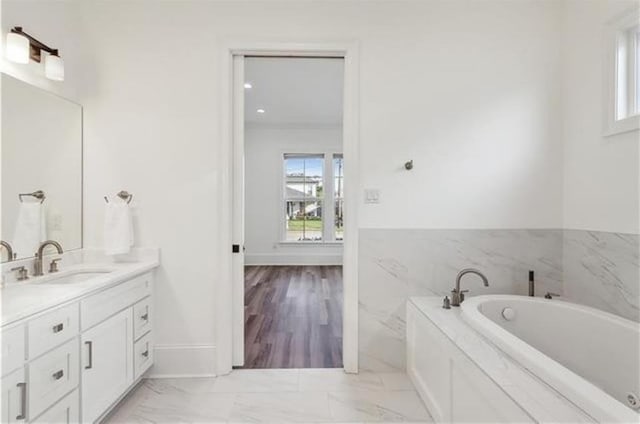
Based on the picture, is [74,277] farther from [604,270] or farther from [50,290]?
[604,270]

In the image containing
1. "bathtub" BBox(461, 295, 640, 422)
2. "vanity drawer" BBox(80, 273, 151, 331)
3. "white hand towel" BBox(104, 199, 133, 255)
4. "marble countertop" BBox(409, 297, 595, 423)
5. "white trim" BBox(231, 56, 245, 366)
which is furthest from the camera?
"white trim" BBox(231, 56, 245, 366)

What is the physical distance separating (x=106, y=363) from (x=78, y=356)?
0.79ft

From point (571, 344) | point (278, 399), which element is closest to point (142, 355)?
point (278, 399)

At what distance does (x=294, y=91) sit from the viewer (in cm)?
471

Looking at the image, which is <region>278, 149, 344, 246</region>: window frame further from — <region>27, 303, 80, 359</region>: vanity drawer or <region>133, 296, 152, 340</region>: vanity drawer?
<region>27, 303, 80, 359</region>: vanity drawer

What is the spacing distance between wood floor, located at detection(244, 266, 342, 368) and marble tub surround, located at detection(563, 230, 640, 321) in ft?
5.89

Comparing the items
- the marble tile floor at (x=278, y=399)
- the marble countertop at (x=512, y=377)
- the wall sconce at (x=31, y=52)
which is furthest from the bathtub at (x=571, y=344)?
the wall sconce at (x=31, y=52)

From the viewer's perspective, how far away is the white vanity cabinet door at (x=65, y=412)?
1461mm

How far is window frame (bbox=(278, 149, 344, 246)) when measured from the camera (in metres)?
6.73

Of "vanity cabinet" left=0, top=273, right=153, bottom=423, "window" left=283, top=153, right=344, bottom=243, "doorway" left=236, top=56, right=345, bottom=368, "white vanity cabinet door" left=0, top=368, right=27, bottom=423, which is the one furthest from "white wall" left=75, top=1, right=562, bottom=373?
"window" left=283, top=153, right=344, bottom=243

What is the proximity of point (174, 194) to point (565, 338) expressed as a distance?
8.86ft

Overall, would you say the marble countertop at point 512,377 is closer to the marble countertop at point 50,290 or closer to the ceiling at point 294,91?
the marble countertop at point 50,290

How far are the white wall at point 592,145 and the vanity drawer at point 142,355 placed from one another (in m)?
3.06

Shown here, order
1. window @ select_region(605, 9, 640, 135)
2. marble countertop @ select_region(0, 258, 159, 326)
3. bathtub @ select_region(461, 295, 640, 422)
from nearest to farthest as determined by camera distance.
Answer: bathtub @ select_region(461, 295, 640, 422), marble countertop @ select_region(0, 258, 159, 326), window @ select_region(605, 9, 640, 135)
